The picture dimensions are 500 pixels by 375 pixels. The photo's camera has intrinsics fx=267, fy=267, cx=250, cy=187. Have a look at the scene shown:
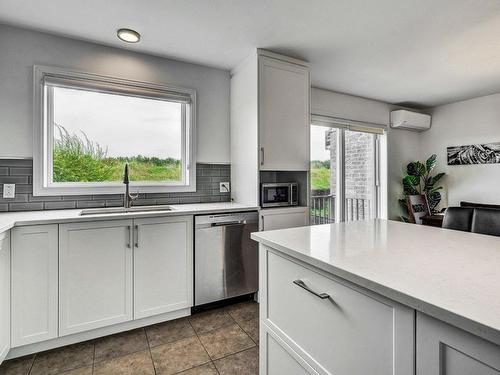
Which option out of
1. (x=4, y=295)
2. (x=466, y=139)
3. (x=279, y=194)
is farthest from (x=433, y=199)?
(x=4, y=295)

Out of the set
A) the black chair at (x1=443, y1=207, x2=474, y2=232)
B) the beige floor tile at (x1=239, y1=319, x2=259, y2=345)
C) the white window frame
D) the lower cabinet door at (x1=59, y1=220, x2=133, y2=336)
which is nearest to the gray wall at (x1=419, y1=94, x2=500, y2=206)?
A: the black chair at (x1=443, y1=207, x2=474, y2=232)

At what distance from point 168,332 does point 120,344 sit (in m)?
0.35

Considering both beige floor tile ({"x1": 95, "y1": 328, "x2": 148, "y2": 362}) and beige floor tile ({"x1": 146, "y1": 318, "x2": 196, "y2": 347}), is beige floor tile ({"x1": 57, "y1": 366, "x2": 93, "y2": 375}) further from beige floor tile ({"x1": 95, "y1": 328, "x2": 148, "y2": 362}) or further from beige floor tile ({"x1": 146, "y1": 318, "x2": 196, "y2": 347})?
beige floor tile ({"x1": 146, "y1": 318, "x2": 196, "y2": 347})

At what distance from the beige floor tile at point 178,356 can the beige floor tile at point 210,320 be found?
166 millimetres

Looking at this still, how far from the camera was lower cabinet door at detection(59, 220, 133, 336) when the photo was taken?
6.27 feet

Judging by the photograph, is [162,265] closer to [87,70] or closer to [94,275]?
[94,275]

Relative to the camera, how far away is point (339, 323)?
0.86 meters

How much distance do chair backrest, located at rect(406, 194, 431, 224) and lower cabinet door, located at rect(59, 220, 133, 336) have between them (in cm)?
409

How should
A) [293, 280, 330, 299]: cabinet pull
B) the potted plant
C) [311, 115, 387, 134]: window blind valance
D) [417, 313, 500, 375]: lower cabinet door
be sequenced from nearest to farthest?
[417, 313, 500, 375]: lower cabinet door < [293, 280, 330, 299]: cabinet pull < [311, 115, 387, 134]: window blind valance < the potted plant

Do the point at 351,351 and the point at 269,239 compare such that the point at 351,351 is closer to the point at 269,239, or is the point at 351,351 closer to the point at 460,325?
the point at 460,325

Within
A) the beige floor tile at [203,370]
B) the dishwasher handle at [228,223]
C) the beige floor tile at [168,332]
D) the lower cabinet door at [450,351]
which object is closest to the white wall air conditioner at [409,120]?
the dishwasher handle at [228,223]

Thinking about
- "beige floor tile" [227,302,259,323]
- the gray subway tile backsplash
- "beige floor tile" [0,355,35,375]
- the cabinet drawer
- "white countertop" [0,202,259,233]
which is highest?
the gray subway tile backsplash

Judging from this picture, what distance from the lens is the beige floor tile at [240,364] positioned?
5.54 ft

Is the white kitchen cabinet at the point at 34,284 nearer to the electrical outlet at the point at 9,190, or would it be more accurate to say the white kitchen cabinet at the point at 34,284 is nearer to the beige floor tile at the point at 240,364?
the electrical outlet at the point at 9,190
